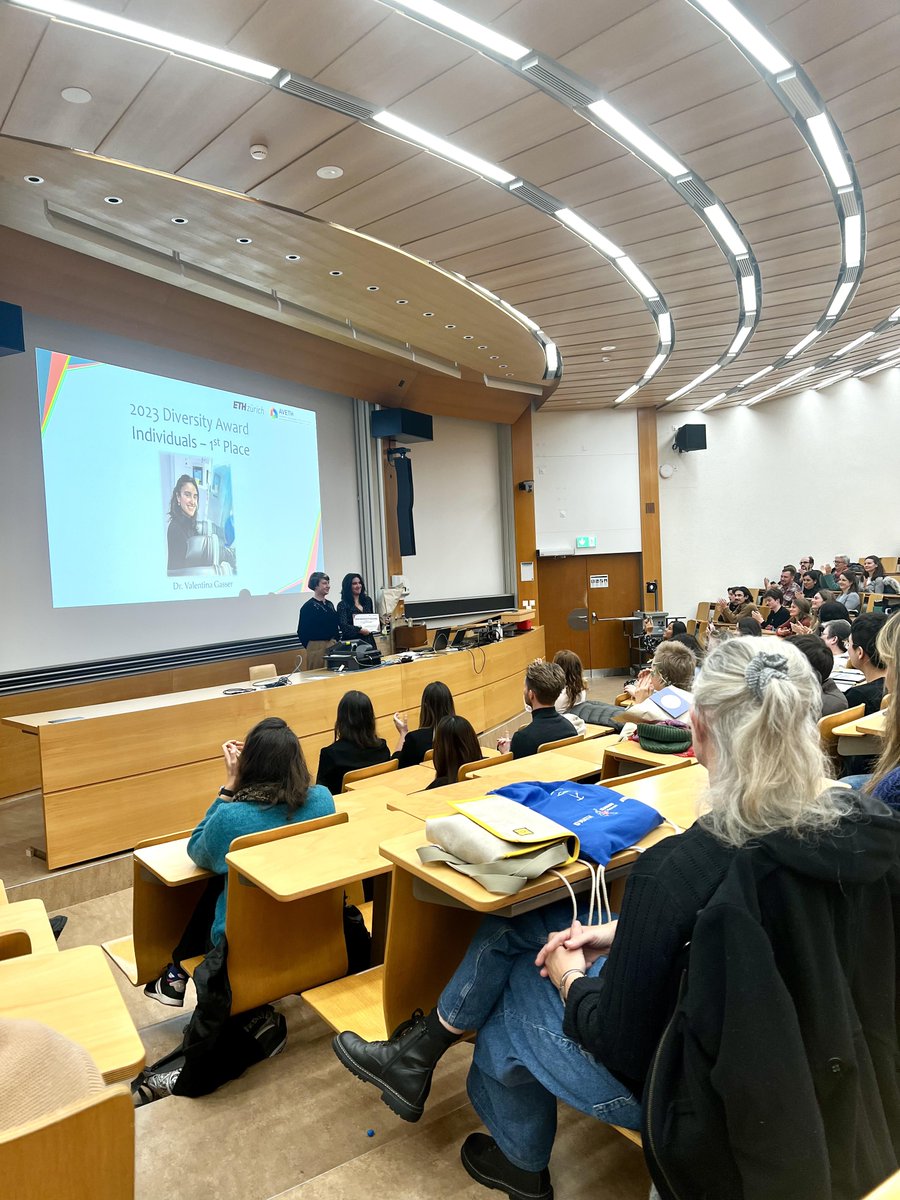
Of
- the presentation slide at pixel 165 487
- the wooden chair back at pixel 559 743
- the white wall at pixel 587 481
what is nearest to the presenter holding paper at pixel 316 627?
the presentation slide at pixel 165 487

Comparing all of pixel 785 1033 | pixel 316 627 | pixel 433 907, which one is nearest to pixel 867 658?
pixel 433 907

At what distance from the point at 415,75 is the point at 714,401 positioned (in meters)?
10.5

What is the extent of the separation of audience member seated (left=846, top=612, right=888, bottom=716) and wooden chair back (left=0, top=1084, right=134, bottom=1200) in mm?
3561

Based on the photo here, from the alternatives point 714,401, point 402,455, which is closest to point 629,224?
point 402,455

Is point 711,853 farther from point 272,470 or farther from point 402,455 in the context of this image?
point 402,455

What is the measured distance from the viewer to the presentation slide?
6.57m

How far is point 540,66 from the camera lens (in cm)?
368

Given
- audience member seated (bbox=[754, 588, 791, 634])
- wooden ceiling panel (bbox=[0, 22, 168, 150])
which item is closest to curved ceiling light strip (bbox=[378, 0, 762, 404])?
wooden ceiling panel (bbox=[0, 22, 168, 150])

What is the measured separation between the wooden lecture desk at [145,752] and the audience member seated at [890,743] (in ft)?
12.9

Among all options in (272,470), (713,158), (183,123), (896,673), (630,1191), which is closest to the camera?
(630,1191)

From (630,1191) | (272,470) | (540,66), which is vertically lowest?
(630,1191)

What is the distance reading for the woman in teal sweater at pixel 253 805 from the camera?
2.66 meters

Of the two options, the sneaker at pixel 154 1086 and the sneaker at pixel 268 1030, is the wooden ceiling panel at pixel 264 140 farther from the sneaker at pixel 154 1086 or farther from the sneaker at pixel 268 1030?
the sneaker at pixel 154 1086

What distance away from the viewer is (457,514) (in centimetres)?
1163
